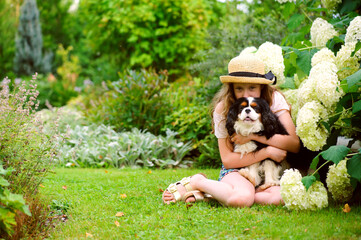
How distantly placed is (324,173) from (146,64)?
341 inches

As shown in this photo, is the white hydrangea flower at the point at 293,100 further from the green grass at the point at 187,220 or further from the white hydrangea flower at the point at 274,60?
the green grass at the point at 187,220

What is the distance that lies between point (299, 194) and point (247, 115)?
0.73 meters

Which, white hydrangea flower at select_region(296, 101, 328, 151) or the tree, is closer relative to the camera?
white hydrangea flower at select_region(296, 101, 328, 151)

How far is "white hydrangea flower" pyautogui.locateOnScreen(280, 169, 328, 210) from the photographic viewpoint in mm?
3018

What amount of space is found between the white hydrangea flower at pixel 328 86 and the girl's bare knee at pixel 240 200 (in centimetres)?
96

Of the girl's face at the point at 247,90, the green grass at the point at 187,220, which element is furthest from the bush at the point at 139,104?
the girl's face at the point at 247,90

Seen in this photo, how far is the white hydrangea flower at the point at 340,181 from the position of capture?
3.06 metres

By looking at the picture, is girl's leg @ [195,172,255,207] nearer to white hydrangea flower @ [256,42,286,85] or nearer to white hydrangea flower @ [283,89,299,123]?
white hydrangea flower @ [283,89,299,123]

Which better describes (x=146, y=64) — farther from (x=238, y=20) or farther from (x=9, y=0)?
(x=9, y=0)

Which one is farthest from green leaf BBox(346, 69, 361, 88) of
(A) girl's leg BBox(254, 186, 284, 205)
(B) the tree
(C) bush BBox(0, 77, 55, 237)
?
(B) the tree

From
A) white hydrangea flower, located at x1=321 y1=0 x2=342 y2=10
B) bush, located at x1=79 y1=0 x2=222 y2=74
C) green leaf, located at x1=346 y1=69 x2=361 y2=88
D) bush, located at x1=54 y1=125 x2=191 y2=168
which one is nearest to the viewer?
green leaf, located at x1=346 y1=69 x2=361 y2=88

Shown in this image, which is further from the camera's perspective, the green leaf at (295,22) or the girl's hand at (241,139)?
the green leaf at (295,22)

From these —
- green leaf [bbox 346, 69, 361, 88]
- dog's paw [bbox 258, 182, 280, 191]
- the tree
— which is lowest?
dog's paw [bbox 258, 182, 280, 191]

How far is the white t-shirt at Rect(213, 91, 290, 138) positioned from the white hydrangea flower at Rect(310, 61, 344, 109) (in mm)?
587
